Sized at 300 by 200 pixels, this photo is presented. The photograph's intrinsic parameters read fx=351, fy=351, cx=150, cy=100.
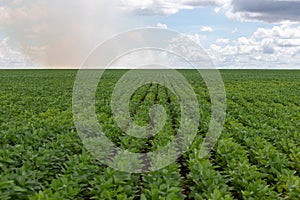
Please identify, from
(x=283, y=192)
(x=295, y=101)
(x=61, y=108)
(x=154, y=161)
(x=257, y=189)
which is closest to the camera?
(x=257, y=189)

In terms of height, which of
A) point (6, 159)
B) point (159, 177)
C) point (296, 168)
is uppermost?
point (6, 159)

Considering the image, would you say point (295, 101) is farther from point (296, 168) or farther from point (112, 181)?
point (112, 181)

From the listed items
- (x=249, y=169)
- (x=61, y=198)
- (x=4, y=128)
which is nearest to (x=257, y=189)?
(x=249, y=169)

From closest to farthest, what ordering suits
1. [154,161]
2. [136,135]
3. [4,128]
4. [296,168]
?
[154,161]
[296,168]
[136,135]
[4,128]

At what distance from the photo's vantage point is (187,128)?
8648 millimetres

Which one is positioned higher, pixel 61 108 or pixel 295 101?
pixel 61 108

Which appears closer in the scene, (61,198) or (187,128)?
(61,198)

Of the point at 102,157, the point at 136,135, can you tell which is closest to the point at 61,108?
the point at 136,135

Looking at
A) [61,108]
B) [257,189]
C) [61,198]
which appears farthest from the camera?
[61,108]

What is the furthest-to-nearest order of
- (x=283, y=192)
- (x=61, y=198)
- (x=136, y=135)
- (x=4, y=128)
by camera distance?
(x=4, y=128), (x=136, y=135), (x=283, y=192), (x=61, y=198)

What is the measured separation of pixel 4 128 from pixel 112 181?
4850 millimetres

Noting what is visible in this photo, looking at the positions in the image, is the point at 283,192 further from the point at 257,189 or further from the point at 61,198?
the point at 61,198

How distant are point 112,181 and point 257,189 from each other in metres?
1.95

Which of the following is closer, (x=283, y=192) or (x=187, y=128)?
(x=283, y=192)
